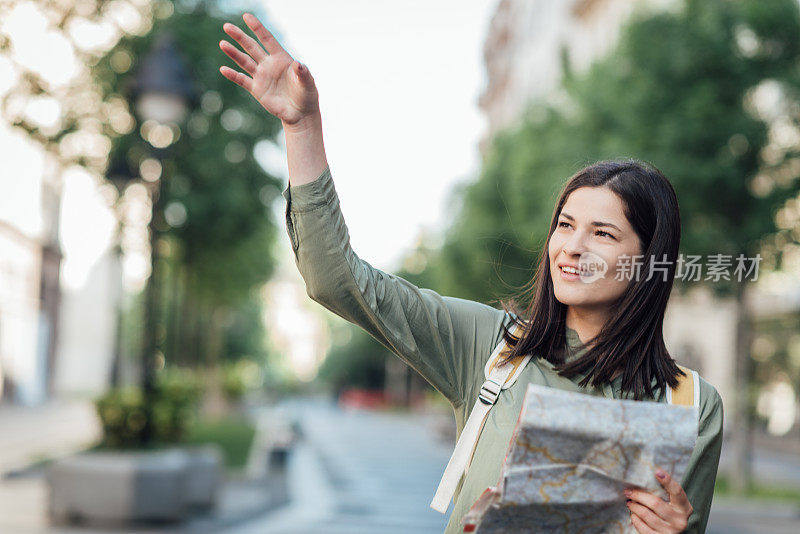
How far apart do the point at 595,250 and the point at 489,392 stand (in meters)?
0.40

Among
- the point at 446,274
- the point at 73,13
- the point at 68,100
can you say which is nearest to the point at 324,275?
the point at 73,13

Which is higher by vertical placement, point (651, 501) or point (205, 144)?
point (205, 144)

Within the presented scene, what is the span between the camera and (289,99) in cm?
194

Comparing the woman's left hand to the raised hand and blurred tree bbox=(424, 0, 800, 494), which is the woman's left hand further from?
blurred tree bbox=(424, 0, 800, 494)

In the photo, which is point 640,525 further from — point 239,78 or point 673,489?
point 239,78

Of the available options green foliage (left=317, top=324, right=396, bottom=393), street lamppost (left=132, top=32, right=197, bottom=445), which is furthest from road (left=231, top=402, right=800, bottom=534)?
green foliage (left=317, top=324, right=396, bottom=393)

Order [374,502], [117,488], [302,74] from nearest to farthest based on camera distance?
1. [302,74]
2. [117,488]
3. [374,502]

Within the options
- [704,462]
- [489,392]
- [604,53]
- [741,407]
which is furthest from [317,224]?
[604,53]

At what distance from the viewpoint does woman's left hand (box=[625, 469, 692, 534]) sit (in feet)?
5.96

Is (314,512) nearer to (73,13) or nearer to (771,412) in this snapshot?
(73,13)

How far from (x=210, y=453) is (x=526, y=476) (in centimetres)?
961

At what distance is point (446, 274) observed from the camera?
34.5 metres

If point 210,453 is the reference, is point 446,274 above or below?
above

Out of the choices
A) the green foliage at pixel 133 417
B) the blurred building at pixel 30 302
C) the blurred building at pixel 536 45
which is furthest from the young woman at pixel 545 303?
the blurred building at pixel 30 302
